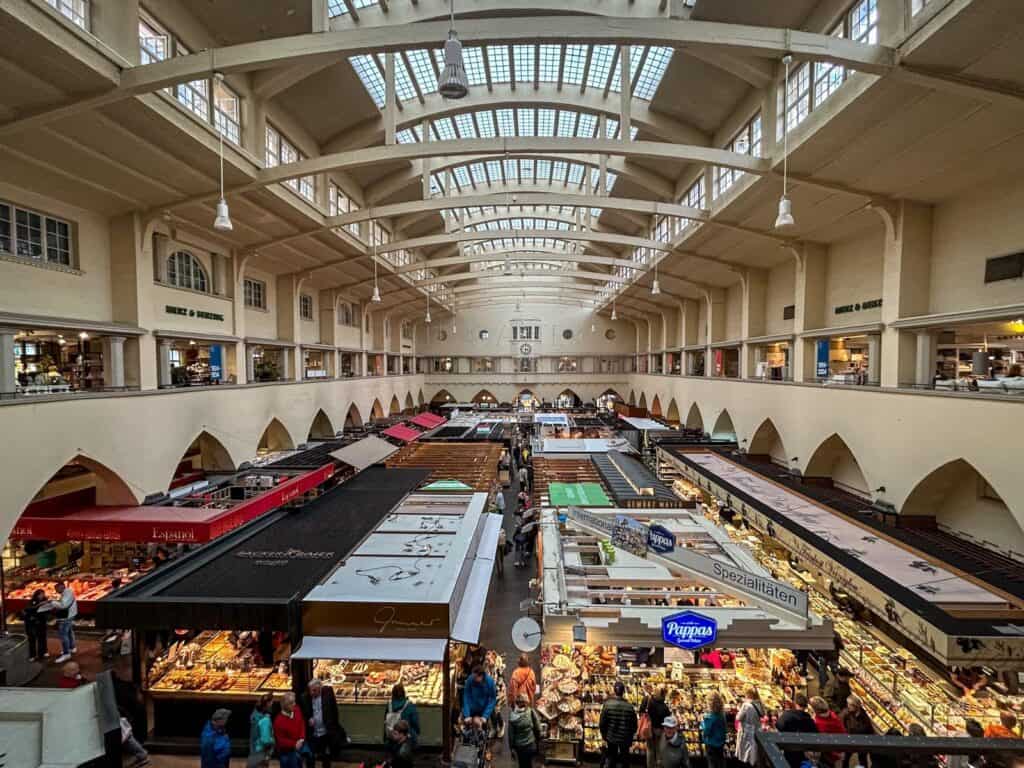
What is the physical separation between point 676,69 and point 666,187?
19.2 ft

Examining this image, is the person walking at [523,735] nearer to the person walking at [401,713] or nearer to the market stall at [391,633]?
the market stall at [391,633]

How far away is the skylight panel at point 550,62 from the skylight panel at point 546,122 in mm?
2400

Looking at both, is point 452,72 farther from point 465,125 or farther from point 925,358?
point 465,125

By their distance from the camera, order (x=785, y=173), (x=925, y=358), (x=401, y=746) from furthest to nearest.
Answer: (x=925, y=358) < (x=785, y=173) < (x=401, y=746)

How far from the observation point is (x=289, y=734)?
4766mm

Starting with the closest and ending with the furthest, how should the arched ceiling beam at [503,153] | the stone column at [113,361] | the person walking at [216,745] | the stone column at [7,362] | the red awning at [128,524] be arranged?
the person walking at [216,745] → the stone column at [7,362] → the red awning at [128,524] → the arched ceiling beam at [503,153] → the stone column at [113,361]

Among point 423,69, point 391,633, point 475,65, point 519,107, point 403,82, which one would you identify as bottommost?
point 391,633

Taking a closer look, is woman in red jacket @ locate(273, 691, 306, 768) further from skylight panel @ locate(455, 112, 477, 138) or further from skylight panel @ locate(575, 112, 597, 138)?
skylight panel @ locate(575, 112, 597, 138)

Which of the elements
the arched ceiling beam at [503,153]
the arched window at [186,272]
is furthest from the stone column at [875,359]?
the arched window at [186,272]

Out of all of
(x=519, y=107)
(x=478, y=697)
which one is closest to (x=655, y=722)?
(x=478, y=697)

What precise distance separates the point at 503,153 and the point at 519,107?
8.48ft

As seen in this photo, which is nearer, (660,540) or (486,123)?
(660,540)

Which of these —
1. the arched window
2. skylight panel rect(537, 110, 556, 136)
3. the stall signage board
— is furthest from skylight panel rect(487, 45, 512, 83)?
the stall signage board

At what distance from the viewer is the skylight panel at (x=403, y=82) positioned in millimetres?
12387
